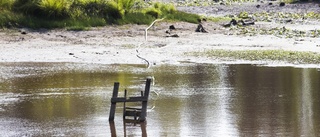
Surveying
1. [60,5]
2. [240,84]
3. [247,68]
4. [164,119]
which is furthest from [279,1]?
[164,119]

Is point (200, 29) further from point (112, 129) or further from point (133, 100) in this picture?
point (112, 129)

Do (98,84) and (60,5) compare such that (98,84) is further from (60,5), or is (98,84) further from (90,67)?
(60,5)

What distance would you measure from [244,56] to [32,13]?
322 inches

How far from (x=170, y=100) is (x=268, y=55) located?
28.9 ft

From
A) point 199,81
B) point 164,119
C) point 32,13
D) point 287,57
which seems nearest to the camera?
point 164,119

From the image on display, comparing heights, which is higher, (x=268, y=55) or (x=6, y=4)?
(x=6, y=4)

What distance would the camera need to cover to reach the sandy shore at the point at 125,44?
78.6 feet

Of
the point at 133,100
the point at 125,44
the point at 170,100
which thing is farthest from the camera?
the point at 125,44

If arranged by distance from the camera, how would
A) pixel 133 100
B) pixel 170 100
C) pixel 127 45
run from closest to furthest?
1. pixel 133 100
2. pixel 170 100
3. pixel 127 45

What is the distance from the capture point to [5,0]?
1133 inches

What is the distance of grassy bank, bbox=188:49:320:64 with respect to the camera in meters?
23.8

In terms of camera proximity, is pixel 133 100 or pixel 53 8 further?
pixel 53 8

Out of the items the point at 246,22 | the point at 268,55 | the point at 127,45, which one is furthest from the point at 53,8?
the point at 246,22

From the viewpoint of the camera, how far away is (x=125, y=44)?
27062 mm
